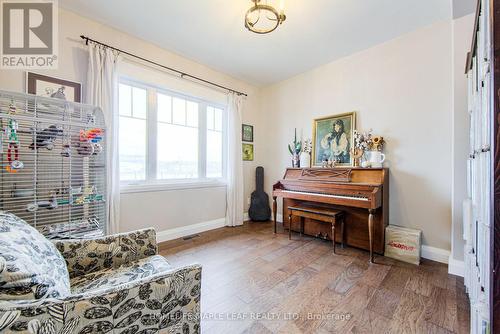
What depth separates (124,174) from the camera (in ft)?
8.56

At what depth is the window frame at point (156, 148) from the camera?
2670 mm

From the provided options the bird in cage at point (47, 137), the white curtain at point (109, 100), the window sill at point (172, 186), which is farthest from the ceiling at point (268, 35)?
the window sill at point (172, 186)

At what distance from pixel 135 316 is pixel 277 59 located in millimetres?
3262

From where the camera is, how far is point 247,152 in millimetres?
3957

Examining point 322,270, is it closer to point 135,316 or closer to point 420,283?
point 420,283

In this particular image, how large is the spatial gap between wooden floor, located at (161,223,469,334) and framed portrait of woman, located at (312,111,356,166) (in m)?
1.26

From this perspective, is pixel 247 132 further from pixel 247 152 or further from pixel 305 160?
pixel 305 160

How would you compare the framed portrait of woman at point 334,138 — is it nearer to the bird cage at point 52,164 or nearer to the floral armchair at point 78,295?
the floral armchair at point 78,295

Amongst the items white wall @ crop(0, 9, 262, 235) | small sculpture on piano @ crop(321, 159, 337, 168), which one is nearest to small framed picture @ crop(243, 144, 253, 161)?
white wall @ crop(0, 9, 262, 235)

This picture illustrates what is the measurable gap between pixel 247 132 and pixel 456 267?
3.25 m

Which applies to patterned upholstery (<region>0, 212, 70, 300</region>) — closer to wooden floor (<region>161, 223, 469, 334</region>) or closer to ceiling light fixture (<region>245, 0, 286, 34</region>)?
wooden floor (<region>161, 223, 469, 334</region>)

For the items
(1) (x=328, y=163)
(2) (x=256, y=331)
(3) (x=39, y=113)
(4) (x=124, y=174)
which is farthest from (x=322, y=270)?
(3) (x=39, y=113)

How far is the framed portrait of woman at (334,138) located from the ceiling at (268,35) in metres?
0.91

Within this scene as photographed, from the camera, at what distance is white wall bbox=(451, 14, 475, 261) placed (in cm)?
192
